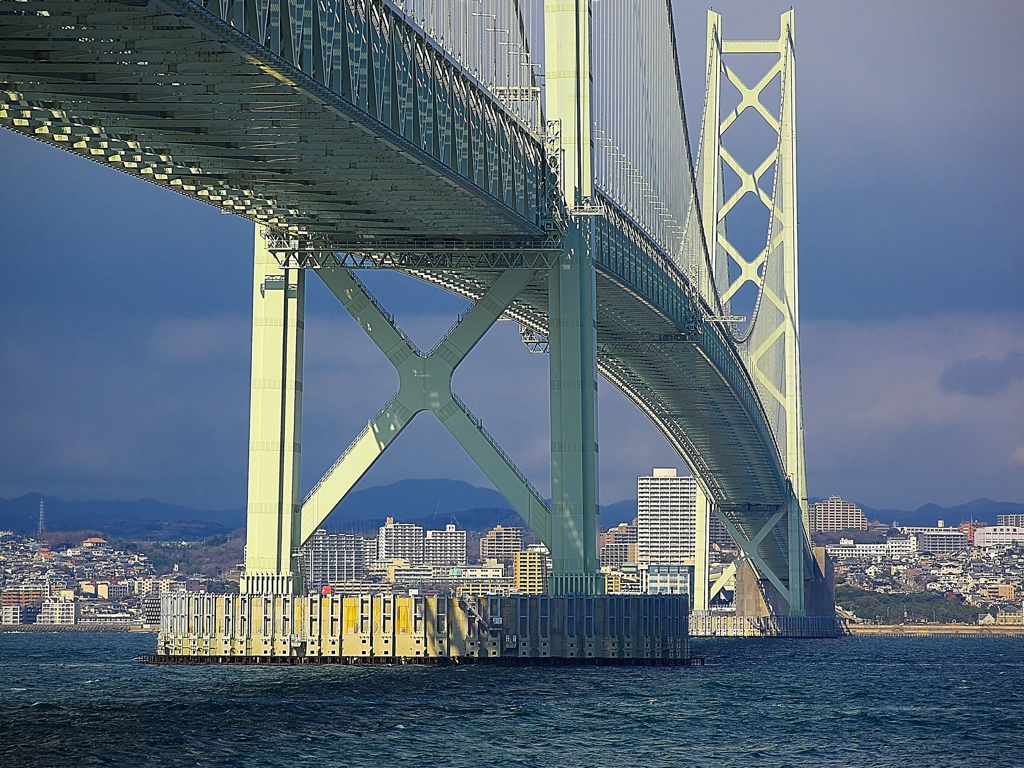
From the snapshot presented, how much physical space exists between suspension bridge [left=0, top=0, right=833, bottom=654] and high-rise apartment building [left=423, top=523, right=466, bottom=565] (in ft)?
296

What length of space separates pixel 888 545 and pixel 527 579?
125m

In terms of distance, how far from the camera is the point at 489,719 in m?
26.0

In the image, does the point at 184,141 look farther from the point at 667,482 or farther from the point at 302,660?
the point at 667,482

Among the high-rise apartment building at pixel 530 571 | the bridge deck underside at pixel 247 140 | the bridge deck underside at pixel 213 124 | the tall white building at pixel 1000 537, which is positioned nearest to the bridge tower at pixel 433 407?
the bridge deck underside at pixel 247 140

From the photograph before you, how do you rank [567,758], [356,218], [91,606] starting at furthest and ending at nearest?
[91,606] → [356,218] → [567,758]

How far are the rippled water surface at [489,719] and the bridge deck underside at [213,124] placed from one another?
742 cm

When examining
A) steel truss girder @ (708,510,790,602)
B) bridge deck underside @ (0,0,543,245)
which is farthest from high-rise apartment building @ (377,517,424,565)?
bridge deck underside @ (0,0,543,245)

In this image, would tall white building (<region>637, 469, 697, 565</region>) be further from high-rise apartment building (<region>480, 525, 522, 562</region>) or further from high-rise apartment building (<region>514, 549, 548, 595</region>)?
high-rise apartment building (<region>514, 549, 548, 595</region>)

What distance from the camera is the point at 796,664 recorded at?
48844 mm

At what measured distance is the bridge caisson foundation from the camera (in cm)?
3450

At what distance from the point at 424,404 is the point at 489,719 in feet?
36.1

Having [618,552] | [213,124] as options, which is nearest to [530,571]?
[213,124]

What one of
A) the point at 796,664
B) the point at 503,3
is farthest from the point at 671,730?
the point at 796,664

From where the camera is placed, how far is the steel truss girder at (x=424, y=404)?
35.7m
